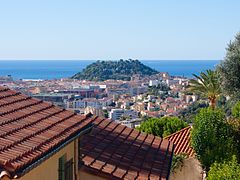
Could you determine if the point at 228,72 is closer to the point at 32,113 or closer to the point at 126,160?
the point at 126,160

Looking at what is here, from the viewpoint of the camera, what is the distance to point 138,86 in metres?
197

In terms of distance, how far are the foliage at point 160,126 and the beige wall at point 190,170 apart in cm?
401

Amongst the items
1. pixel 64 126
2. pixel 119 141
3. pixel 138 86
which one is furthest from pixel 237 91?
pixel 138 86

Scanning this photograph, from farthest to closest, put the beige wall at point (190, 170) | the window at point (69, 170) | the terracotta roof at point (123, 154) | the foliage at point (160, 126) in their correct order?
1. the foliage at point (160, 126)
2. the beige wall at point (190, 170)
3. the terracotta roof at point (123, 154)
4. the window at point (69, 170)

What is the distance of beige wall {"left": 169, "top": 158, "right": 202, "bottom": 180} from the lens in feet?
59.9

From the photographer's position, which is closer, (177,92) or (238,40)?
(238,40)

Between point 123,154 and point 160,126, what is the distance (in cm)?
1338

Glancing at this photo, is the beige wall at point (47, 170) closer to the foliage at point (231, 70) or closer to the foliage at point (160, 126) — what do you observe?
the foliage at point (231, 70)

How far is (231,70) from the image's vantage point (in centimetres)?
2081

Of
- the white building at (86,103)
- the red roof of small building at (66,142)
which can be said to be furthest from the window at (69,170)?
the white building at (86,103)

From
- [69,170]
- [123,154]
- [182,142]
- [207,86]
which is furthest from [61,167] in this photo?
[207,86]

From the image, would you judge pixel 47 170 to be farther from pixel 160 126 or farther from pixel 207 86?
pixel 207 86

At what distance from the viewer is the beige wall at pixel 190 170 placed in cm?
1827

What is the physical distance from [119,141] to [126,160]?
5.19 feet
